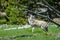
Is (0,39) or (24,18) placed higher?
(0,39)

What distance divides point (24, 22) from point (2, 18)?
778 centimetres

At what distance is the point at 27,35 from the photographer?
16.5 m

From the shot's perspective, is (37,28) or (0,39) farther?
(37,28)

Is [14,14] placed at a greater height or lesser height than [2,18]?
greater

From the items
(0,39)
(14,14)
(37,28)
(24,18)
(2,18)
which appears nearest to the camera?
(0,39)

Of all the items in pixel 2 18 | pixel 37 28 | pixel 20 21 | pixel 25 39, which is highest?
pixel 25 39

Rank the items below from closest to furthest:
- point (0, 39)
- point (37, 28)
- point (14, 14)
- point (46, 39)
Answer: point (46, 39)
point (0, 39)
point (37, 28)
point (14, 14)

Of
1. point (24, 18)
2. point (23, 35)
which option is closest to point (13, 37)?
point (23, 35)

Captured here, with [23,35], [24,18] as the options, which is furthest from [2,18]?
[23,35]

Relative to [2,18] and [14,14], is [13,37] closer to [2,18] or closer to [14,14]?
[14,14]

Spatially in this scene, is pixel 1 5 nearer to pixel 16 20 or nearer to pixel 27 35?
pixel 16 20

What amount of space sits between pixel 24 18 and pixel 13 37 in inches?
527

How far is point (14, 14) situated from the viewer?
2700 centimetres

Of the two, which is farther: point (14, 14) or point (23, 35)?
point (14, 14)
